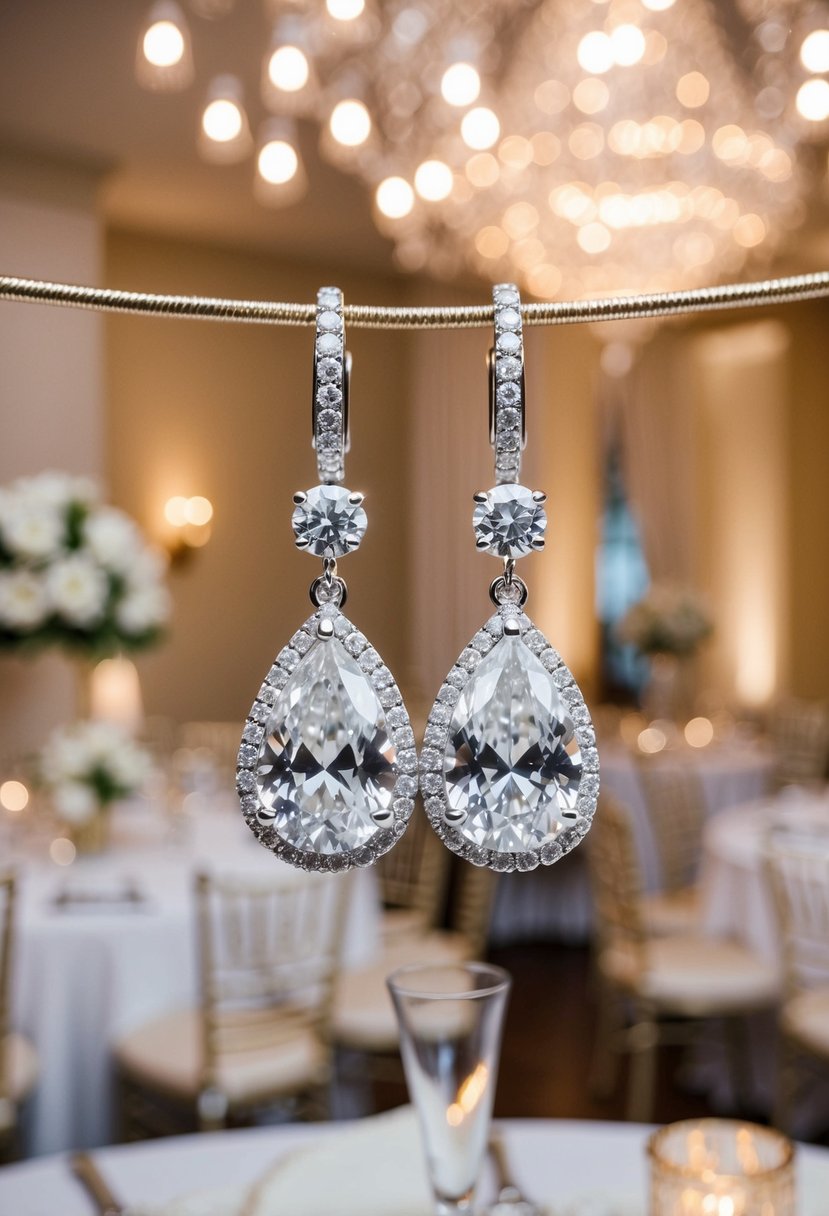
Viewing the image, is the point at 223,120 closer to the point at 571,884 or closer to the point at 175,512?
the point at 175,512

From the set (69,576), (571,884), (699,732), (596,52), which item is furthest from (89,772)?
(699,732)

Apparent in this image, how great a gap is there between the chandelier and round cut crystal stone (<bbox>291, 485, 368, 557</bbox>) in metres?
2.69

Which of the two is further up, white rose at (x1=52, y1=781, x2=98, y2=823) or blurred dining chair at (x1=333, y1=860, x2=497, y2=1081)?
white rose at (x1=52, y1=781, x2=98, y2=823)

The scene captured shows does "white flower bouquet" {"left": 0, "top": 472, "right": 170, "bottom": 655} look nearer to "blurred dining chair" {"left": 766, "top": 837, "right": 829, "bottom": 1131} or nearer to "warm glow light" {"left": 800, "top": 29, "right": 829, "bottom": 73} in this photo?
"blurred dining chair" {"left": 766, "top": 837, "right": 829, "bottom": 1131}

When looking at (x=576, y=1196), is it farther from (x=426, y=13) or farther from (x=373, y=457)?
(x=373, y=457)

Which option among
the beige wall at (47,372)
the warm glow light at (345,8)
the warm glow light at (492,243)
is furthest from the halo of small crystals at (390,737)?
the beige wall at (47,372)

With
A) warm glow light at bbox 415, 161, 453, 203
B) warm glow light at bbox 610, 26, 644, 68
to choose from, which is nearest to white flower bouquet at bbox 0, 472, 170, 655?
warm glow light at bbox 415, 161, 453, 203

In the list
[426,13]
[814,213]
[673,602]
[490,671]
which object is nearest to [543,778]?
[490,671]

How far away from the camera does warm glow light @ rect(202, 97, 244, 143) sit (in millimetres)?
3225

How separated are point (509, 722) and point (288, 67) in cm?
284

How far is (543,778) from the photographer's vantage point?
587 millimetres

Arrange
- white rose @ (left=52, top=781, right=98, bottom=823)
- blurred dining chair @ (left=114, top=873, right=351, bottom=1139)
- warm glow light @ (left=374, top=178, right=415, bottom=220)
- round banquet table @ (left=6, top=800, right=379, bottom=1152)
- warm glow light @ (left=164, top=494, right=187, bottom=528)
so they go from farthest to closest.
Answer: warm glow light @ (left=164, top=494, right=187, bottom=528), warm glow light @ (left=374, top=178, right=415, bottom=220), white rose @ (left=52, top=781, right=98, bottom=823), round banquet table @ (left=6, top=800, right=379, bottom=1152), blurred dining chair @ (left=114, top=873, right=351, bottom=1139)

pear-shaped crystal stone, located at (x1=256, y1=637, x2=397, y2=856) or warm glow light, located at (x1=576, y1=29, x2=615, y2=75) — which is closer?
pear-shaped crystal stone, located at (x1=256, y1=637, x2=397, y2=856)

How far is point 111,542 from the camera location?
3.45 metres
